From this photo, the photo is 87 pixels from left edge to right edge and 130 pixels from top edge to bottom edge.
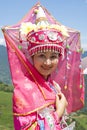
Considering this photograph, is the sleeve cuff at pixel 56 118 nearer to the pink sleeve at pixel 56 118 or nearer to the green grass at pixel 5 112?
the pink sleeve at pixel 56 118

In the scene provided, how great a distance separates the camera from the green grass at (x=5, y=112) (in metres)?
57.7

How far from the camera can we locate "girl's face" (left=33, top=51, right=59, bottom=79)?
3.42m

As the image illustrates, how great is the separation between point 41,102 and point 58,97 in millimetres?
241

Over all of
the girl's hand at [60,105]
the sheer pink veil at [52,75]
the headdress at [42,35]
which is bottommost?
the girl's hand at [60,105]

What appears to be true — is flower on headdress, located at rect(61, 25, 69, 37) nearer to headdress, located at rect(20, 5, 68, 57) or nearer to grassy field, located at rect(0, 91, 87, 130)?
headdress, located at rect(20, 5, 68, 57)

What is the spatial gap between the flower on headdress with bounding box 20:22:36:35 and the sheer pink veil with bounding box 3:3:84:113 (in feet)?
0.36

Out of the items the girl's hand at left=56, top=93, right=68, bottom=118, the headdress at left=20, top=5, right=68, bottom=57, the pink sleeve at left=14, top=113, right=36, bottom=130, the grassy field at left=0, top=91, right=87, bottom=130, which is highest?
the headdress at left=20, top=5, right=68, bottom=57

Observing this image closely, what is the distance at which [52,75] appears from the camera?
399 cm

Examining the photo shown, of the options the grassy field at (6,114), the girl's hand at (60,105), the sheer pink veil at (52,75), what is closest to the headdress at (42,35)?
the sheer pink veil at (52,75)

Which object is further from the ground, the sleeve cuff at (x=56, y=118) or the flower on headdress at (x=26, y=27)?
the flower on headdress at (x=26, y=27)

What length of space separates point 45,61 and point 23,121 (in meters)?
0.63

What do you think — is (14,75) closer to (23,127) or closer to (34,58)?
(34,58)

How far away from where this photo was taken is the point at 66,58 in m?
4.00

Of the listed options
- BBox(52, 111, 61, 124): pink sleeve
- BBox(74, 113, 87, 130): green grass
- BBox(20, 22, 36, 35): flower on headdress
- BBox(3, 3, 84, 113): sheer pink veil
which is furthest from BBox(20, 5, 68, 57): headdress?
BBox(74, 113, 87, 130): green grass
